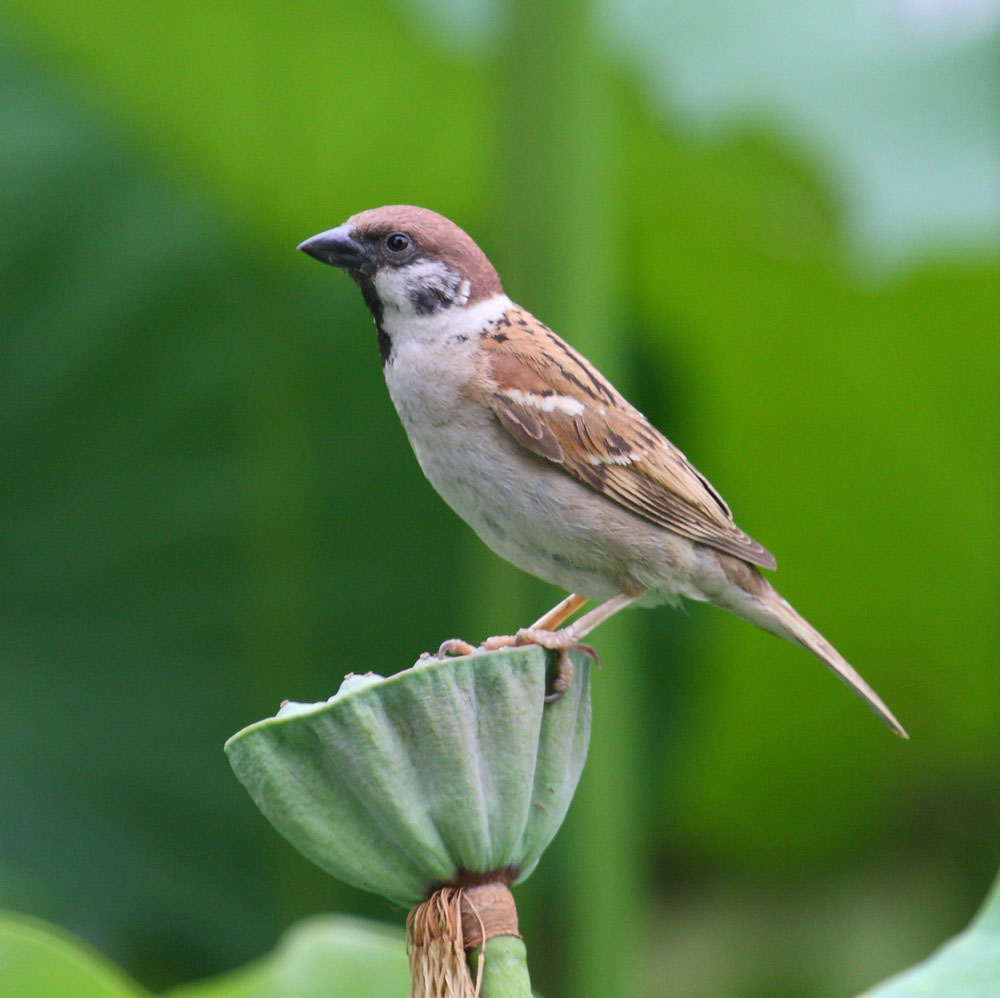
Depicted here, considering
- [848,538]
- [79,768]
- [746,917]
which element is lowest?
[746,917]

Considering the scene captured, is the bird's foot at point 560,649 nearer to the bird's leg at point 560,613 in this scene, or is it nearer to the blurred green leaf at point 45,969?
the bird's leg at point 560,613

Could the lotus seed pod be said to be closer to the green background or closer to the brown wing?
the brown wing

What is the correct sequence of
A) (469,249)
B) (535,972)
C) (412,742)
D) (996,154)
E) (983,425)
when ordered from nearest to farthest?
(412,742)
(469,249)
(535,972)
(983,425)
(996,154)

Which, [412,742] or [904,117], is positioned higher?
[904,117]

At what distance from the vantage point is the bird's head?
6.74 feet

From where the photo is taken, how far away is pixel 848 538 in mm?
4250

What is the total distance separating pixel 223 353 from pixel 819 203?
162 centimetres

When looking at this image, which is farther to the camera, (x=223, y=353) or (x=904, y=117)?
(x=904, y=117)

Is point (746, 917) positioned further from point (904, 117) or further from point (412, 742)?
point (412, 742)

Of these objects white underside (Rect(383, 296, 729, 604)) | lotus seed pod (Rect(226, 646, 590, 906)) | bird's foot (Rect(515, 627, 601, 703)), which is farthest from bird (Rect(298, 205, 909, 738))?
lotus seed pod (Rect(226, 646, 590, 906))

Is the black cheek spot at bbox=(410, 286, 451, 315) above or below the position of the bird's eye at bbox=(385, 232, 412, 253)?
below

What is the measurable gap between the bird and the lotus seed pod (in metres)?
0.74

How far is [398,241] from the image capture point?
208 cm

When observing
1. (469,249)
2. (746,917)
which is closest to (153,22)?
(469,249)
